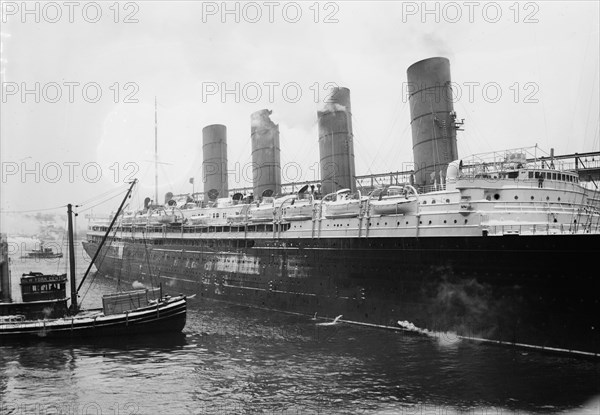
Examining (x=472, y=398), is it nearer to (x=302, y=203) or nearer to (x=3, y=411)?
(x=3, y=411)

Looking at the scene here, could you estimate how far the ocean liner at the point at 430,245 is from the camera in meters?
15.5

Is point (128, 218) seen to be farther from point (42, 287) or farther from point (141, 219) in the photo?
point (42, 287)

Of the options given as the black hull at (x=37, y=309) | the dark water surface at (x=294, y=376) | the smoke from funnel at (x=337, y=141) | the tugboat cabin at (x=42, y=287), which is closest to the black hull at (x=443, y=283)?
the dark water surface at (x=294, y=376)

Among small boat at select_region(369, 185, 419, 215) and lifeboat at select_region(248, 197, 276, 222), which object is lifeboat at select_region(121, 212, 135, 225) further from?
small boat at select_region(369, 185, 419, 215)

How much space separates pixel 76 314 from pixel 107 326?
8.59ft

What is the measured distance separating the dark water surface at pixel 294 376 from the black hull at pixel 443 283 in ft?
2.94

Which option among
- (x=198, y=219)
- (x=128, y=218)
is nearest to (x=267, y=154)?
(x=198, y=219)

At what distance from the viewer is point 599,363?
46.7 ft

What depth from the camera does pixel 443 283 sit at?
59.0 feet

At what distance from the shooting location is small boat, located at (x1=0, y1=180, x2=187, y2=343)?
20547mm

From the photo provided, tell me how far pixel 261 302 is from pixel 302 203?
5.98 meters

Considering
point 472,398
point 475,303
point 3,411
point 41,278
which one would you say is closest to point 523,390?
point 472,398

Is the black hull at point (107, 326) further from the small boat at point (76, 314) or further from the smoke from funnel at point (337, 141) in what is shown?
the smoke from funnel at point (337, 141)

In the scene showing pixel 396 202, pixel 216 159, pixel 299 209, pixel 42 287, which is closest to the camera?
pixel 396 202
